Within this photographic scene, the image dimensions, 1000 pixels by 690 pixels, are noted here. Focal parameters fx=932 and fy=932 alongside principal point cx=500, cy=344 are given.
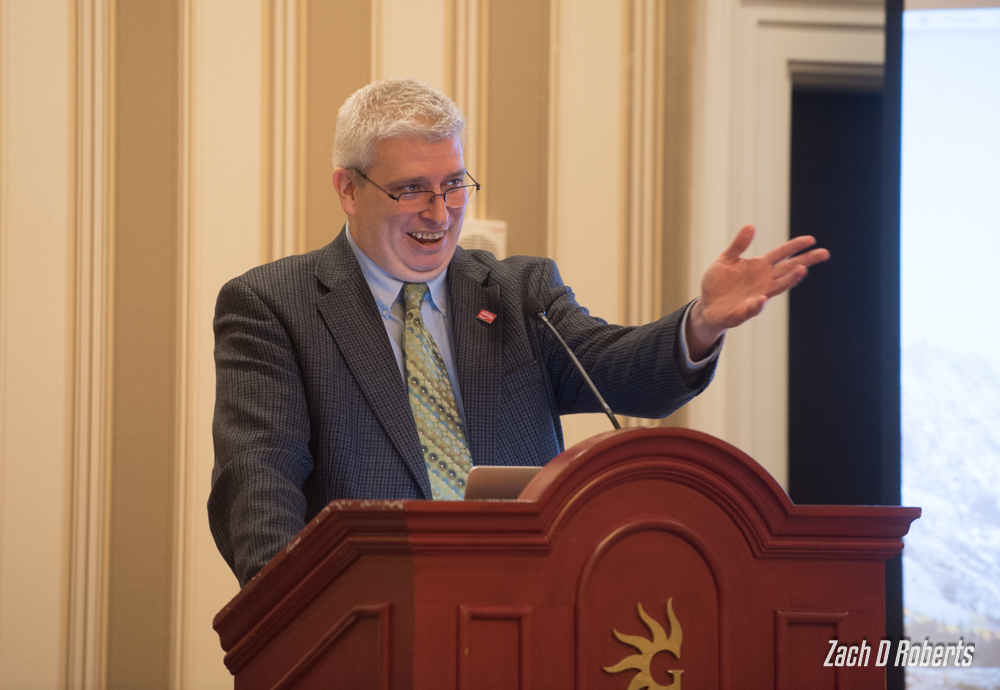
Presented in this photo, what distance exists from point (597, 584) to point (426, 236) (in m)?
1.07

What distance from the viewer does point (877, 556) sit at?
106cm

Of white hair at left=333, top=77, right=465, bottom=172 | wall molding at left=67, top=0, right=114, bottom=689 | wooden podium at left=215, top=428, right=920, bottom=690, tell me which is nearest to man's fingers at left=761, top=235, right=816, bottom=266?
wooden podium at left=215, top=428, right=920, bottom=690

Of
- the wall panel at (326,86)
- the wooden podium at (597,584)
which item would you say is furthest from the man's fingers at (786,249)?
the wall panel at (326,86)

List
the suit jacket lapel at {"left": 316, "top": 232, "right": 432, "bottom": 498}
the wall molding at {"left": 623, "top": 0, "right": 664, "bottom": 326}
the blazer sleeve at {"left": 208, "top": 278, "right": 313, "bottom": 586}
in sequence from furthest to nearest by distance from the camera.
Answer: the wall molding at {"left": 623, "top": 0, "right": 664, "bottom": 326}
the suit jacket lapel at {"left": 316, "top": 232, "right": 432, "bottom": 498}
the blazer sleeve at {"left": 208, "top": 278, "right": 313, "bottom": 586}

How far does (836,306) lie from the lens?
343 centimetres

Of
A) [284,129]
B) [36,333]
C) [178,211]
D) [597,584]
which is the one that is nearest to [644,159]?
[284,129]

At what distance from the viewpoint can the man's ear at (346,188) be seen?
1.98 meters

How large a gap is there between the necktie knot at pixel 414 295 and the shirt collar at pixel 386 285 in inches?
0.5

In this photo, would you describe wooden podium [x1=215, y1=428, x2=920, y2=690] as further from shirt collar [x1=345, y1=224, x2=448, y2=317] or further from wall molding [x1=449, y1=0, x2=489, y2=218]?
wall molding [x1=449, y1=0, x2=489, y2=218]

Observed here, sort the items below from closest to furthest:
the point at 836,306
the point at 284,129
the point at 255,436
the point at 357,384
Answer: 1. the point at 255,436
2. the point at 357,384
3. the point at 284,129
4. the point at 836,306

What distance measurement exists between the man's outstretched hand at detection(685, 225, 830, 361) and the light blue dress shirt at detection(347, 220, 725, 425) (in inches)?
25.8

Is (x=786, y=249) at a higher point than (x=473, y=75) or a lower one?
lower

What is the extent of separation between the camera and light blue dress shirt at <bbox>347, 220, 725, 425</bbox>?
1896mm

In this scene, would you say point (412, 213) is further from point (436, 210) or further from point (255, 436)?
point (255, 436)
